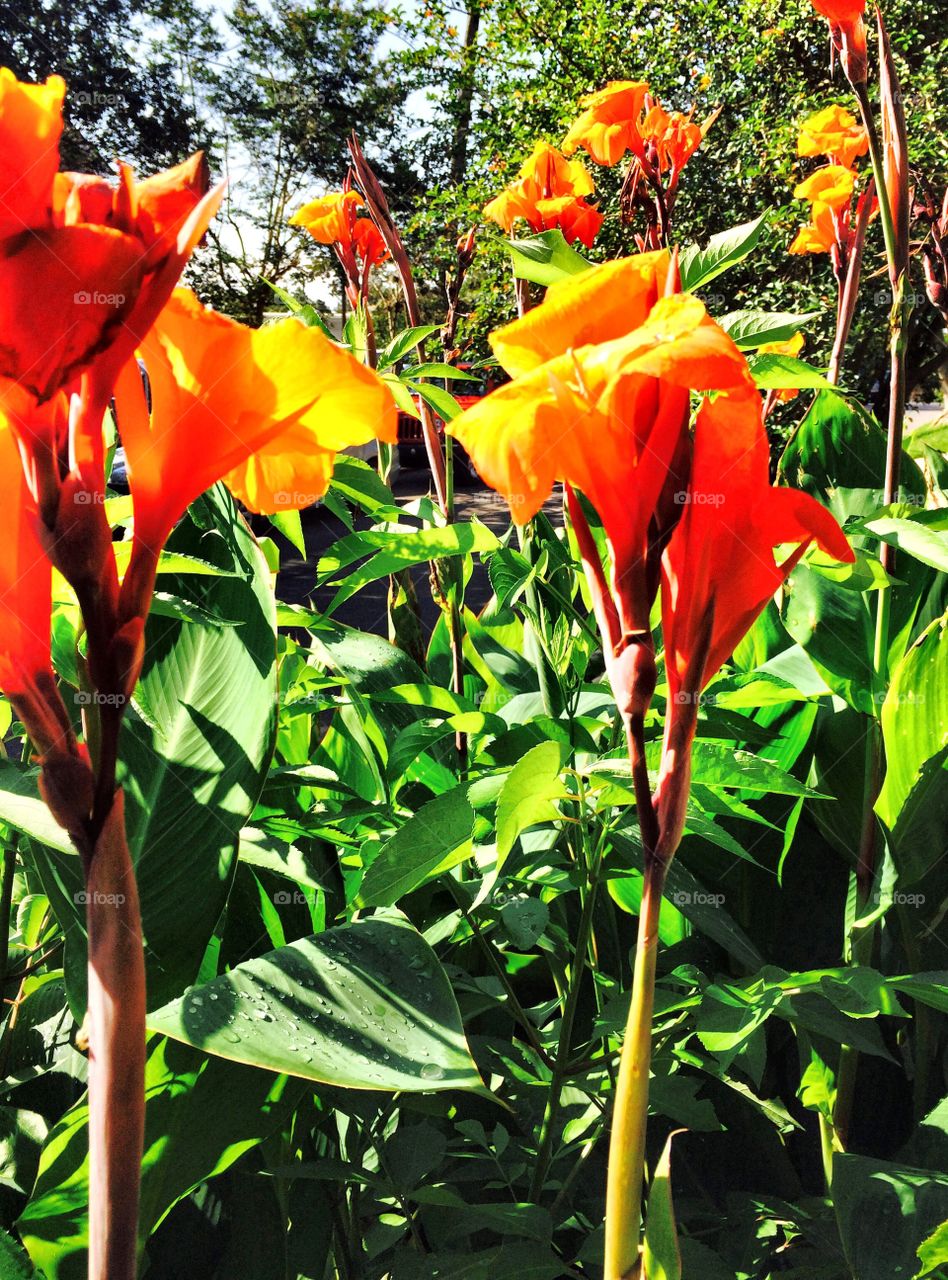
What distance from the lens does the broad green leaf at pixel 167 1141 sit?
0.44 m

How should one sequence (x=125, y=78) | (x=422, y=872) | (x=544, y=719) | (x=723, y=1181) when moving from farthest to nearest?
1. (x=125, y=78)
2. (x=723, y=1181)
3. (x=544, y=719)
4. (x=422, y=872)

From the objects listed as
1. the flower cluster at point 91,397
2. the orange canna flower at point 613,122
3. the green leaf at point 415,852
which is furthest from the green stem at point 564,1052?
the orange canna flower at point 613,122

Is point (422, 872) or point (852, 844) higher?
point (422, 872)

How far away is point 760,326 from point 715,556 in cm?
37

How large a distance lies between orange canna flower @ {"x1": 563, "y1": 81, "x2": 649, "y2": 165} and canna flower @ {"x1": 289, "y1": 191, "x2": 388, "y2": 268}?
0.29 m

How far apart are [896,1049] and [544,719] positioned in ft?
1.36

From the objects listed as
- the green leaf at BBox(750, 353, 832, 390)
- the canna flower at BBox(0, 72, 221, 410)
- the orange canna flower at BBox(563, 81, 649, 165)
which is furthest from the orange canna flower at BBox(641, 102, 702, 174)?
the canna flower at BBox(0, 72, 221, 410)

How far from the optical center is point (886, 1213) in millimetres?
547

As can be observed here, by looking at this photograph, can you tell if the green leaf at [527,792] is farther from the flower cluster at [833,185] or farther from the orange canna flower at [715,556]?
the flower cluster at [833,185]

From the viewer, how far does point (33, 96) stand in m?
0.29

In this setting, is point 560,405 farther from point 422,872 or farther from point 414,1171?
point 414,1171

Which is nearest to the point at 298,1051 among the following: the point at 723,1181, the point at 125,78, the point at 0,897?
the point at 0,897

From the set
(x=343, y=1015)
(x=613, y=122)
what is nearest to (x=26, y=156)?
(x=343, y=1015)

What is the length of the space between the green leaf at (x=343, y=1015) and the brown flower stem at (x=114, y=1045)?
2.4 inches
